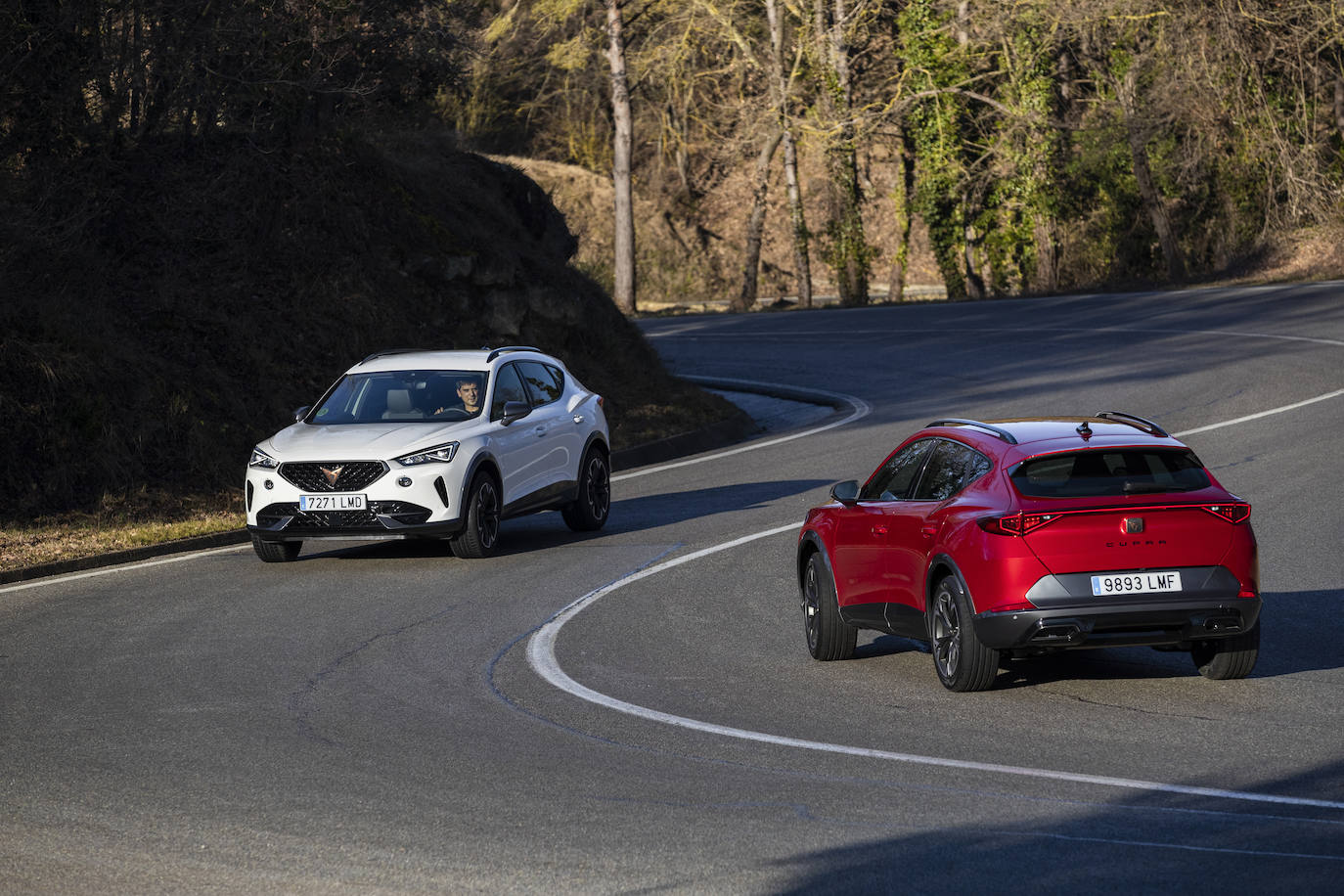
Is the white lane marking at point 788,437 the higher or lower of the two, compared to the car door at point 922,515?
lower

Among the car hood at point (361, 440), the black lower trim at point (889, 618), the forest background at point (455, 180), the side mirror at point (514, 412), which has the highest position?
the forest background at point (455, 180)

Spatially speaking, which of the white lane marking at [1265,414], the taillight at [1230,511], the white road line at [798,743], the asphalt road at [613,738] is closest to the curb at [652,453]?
the asphalt road at [613,738]

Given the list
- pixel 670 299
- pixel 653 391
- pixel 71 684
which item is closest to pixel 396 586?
pixel 71 684

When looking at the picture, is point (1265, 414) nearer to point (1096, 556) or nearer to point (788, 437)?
point (788, 437)

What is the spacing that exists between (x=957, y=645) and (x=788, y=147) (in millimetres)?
47429

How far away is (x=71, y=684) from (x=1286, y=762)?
21.3 ft

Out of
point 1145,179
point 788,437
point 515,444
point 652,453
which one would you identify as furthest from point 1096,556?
point 1145,179

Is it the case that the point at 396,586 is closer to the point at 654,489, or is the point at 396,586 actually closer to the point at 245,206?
the point at 654,489

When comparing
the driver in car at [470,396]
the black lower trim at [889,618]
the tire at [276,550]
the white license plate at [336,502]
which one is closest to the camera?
the black lower trim at [889,618]

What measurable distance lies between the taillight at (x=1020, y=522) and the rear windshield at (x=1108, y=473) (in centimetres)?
17

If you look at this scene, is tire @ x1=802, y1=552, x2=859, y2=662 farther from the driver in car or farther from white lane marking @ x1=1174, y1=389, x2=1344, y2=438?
white lane marking @ x1=1174, y1=389, x2=1344, y2=438

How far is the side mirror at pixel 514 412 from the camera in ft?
49.6

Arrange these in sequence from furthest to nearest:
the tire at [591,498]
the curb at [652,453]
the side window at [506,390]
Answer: the tire at [591,498], the side window at [506,390], the curb at [652,453]

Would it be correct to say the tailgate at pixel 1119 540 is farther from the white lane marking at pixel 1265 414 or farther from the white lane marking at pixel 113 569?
the white lane marking at pixel 1265 414
